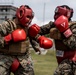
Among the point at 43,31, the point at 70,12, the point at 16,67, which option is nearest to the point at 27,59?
the point at 16,67

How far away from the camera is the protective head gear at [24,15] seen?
601 cm

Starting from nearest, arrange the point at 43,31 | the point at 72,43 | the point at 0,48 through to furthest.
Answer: the point at 72,43 → the point at 0,48 → the point at 43,31

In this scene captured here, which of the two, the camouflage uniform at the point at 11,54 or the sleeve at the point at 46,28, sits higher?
the sleeve at the point at 46,28

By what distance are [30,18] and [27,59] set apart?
81cm

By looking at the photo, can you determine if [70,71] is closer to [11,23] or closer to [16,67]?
[16,67]

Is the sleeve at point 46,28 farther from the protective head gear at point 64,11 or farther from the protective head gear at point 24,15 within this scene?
the protective head gear at point 24,15

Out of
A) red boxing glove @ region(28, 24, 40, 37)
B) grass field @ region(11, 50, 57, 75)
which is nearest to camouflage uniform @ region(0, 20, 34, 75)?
red boxing glove @ region(28, 24, 40, 37)

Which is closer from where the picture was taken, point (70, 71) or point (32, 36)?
point (70, 71)

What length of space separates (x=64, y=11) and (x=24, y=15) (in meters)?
0.76

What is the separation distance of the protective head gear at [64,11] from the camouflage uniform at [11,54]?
2.31 feet

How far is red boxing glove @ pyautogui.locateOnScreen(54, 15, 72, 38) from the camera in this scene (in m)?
5.75

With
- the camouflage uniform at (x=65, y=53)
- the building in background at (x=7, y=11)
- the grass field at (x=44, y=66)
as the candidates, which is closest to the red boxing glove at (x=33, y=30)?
the camouflage uniform at (x=65, y=53)

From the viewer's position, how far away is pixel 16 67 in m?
6.11

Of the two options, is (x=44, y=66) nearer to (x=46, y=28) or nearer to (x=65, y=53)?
(x=46, y=28)
